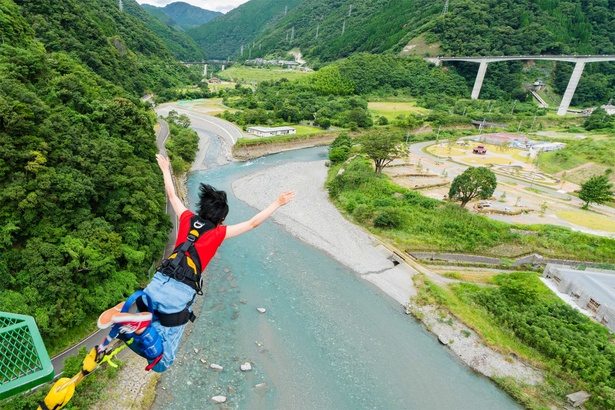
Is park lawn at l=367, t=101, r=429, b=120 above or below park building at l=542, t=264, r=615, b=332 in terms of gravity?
above

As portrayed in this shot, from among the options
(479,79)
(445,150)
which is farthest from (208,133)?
(479,79)

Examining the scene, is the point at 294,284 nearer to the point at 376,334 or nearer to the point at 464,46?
the point at 376,334

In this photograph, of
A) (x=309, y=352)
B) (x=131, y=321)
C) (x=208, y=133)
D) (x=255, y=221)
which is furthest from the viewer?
(x=208, y=133)

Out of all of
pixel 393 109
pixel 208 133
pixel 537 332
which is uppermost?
pixel 393 109

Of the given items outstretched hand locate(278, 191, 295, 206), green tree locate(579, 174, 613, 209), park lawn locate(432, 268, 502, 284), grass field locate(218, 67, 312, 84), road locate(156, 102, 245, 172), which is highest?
outstretched hand locate(278, 191, 295, 206)

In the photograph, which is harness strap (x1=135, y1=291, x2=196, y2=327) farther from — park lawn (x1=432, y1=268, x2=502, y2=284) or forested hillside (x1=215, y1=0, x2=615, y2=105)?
forested hillside (x1=215, y1=0, x2=615, y2=105)

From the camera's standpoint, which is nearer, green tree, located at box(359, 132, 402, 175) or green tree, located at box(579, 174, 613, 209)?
green tree, located at box(579, 174, 613, 209)

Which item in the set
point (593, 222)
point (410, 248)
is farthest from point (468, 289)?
point (593, 222)

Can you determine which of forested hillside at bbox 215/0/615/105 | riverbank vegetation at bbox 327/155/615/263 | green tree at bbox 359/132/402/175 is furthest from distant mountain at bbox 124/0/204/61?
riverbank vegetation at bbox 327/155/615/263

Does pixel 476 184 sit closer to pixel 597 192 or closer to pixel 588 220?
pixel 588 220
